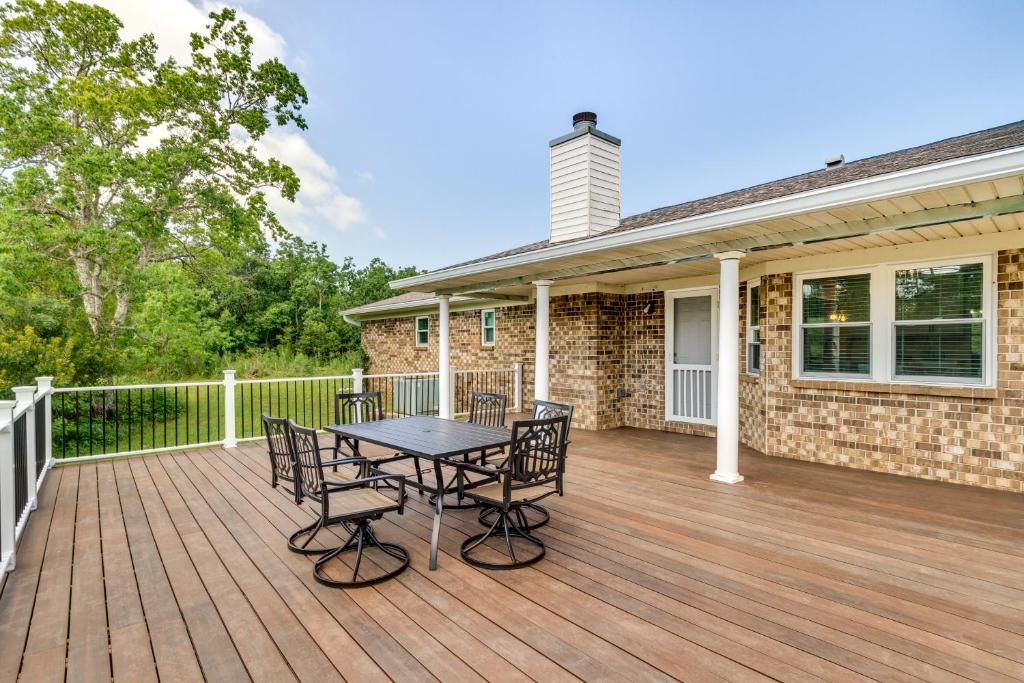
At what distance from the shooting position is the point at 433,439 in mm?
3779

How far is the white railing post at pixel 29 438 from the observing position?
4.00 metres

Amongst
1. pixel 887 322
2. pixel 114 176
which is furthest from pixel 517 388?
pixel 114 176

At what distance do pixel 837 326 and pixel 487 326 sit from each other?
6.43m

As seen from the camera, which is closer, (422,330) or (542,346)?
(542,346)

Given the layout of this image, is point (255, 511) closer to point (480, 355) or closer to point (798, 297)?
point (798, 297)

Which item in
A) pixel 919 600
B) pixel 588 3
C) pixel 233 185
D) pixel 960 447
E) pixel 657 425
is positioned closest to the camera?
pixel 919 600

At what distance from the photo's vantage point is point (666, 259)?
5035 millimetres

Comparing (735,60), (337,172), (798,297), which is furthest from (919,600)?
(337,172)

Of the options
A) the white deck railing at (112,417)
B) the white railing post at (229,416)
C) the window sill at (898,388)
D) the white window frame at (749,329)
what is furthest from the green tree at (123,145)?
the window sill at (898,388)

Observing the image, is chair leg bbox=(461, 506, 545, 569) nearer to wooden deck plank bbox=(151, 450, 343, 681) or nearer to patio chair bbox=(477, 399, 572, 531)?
patio chair bbox=(477, 399, 572, 531)

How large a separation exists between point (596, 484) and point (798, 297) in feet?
10.3

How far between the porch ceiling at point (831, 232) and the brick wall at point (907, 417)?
67cm

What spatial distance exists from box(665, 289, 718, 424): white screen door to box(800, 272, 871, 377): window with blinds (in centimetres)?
145

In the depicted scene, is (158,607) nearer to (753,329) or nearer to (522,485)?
(522,485)
